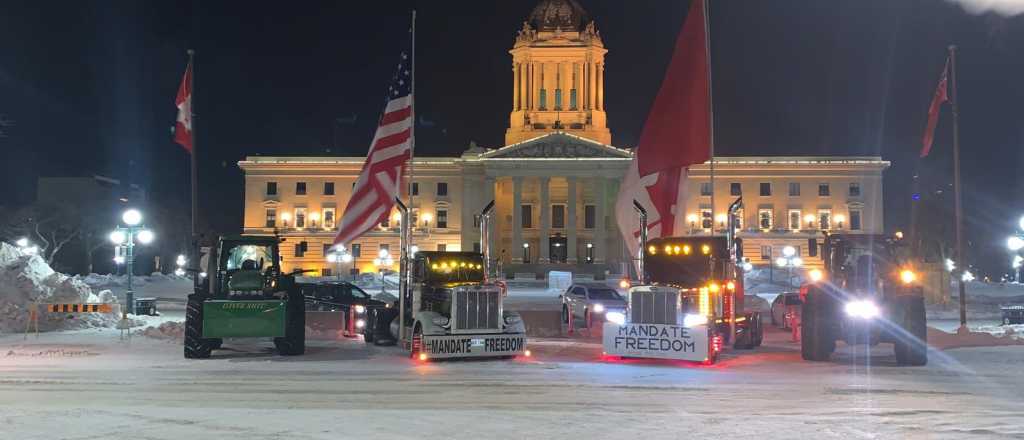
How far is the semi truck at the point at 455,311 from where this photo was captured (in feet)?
59.0

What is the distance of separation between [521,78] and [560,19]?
23.0 feet

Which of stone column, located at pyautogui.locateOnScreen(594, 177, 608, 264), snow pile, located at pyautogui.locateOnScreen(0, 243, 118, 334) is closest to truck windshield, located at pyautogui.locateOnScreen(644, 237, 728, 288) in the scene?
snow pile, located at pyautogui.locateOnScreen(0, 243, 118, 334)

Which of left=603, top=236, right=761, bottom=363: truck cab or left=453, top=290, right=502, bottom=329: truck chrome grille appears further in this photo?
left=453, top=290, right=502, bottom=329: truck chrome grille

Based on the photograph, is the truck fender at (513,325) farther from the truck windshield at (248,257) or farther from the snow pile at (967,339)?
the snow pile at (967,339)

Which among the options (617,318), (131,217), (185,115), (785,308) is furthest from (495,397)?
(185,115)

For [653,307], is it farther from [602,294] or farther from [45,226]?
[45,226]

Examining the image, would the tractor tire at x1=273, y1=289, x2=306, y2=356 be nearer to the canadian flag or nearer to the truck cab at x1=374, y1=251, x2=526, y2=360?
the truck cab at x1=374, y1=251, x2=526, y2=360

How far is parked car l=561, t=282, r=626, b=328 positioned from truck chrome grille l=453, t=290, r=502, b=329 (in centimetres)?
1080

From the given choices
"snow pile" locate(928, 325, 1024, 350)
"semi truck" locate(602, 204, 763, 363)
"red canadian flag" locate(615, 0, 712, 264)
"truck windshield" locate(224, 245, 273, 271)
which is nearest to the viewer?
"semi truck" locate(602, 204, 763, 363)

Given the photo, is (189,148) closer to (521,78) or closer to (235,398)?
(235,398)

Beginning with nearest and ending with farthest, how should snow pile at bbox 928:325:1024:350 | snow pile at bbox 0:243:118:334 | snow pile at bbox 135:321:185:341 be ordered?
1. snow pile at bbox 928:325:1024:350
2. snow pile at bbox 135:321:185:341
3. snow pile at bbox 0:243:118:334

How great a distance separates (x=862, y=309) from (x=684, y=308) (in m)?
3.40

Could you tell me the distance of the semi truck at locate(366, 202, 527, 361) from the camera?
17984 millimetres

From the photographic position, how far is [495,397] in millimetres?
13086
